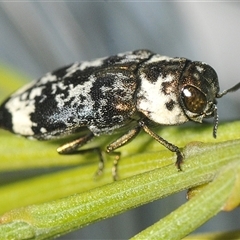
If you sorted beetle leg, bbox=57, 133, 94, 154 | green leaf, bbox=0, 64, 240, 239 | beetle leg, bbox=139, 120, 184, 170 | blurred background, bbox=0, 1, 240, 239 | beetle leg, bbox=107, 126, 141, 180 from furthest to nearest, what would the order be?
blurred background, bbox=0, 1, 240, 239 < beetle leg, bbox=57, 133, 94, 154 < beetle leg, bbox=107, 126, 141, 180 < beetle leg, bbox=139, 120, 184, 170 < green leaf, bbox=0, 64, 240, 239

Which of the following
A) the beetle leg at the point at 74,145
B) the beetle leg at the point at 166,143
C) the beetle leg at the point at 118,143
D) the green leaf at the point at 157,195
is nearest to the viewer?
the green leaf at the point at 157,195

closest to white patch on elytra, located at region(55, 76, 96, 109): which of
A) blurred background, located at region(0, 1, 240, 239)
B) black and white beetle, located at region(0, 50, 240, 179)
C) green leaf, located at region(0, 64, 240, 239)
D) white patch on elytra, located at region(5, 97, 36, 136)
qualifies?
black and white beetle, located at region(0, 50, 240, 179)

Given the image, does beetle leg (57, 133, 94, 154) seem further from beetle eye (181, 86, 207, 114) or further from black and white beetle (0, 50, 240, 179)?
beetle eye (181, 86, 207, 114)

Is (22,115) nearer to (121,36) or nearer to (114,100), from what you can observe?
(114,100)

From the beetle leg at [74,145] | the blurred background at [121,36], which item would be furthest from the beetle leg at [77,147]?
the blurred background at [121,36]

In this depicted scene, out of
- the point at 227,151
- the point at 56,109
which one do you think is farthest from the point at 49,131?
the point at 227,151

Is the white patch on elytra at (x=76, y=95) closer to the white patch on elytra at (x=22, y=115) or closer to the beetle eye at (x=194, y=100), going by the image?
the white patch on elytra at (x=22, y=115)

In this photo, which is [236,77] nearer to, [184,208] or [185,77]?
[185,77]

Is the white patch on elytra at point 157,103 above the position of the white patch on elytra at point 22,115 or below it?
below

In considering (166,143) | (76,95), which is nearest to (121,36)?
(76,95)
